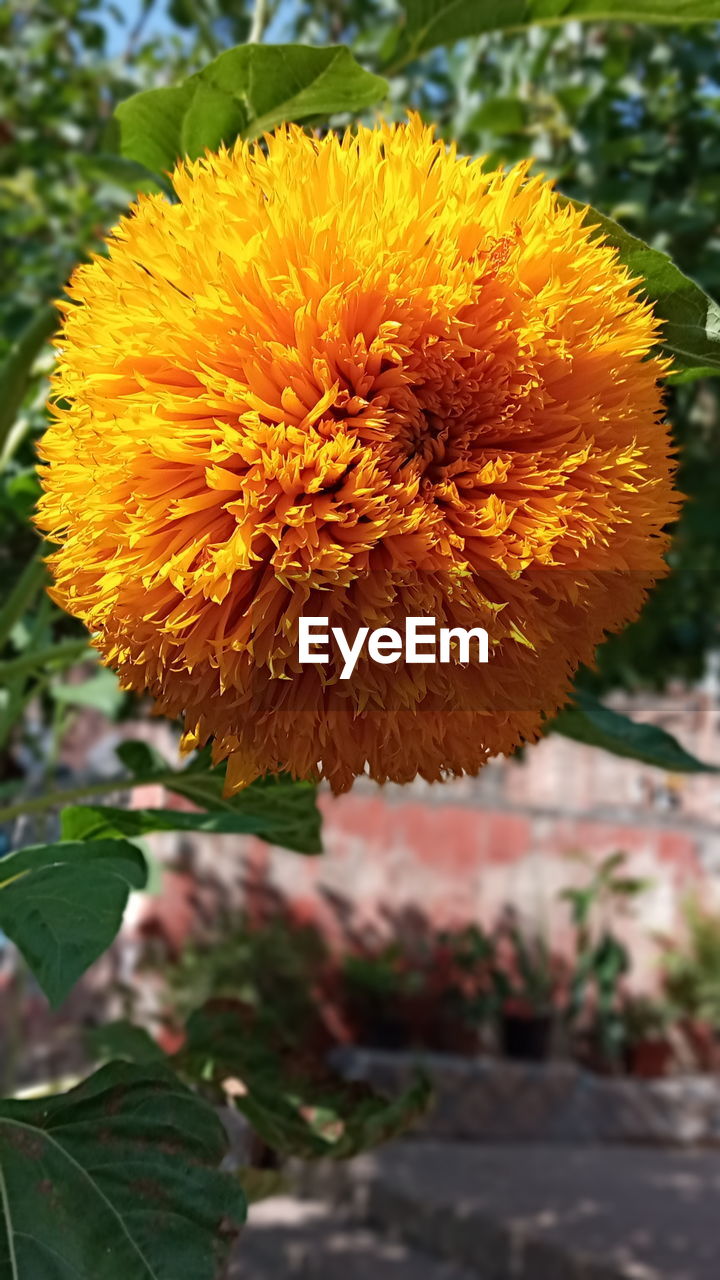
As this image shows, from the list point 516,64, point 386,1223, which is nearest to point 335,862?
point 386,1223

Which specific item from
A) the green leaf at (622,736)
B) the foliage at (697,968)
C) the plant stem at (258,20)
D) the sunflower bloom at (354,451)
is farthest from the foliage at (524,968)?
the sunflower bloom at (354,451)

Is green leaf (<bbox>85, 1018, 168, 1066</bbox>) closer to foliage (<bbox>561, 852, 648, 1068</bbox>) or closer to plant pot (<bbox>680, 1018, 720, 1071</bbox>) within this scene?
foliage (<bbox>561, 852, 648, 1068</bbox>)

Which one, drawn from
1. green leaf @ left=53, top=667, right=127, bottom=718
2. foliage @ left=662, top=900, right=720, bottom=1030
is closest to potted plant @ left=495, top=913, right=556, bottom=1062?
foliage @ left=662, top=900, right=720, bottom=1030

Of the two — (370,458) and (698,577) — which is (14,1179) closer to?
(370,458)

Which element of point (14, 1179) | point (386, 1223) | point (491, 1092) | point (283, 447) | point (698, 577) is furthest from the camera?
point (491, 1092)

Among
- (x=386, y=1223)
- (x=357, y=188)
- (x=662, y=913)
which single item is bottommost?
(x=386, y=1223)

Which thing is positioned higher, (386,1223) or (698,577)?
(698,577)

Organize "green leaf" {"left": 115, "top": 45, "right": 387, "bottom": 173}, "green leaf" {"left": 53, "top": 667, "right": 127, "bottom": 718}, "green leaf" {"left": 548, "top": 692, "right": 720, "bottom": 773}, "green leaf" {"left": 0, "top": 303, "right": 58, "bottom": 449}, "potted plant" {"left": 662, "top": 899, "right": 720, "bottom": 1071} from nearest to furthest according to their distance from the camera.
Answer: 1. "green leaf" {"left": 115, "top": 45, "right": 387, "bottom": 173}
2. "green leaf" {"left": 0, "top": 303, "right": 58, "bottom": 449}
3. "green leaf" {"left": 548, "top": 692, "right": 720, "bottom": 773}
4. "green leaf" {"left": 53, "top": 667, "right": 127, "bottom": 718}
5. "potted plant" {"left": 662, "top": 899, "right": 720, "bottom": 1071}
